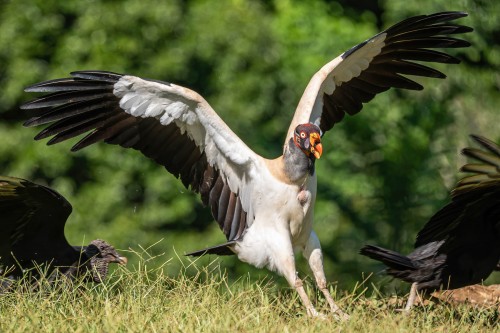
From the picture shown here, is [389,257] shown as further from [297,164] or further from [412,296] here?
[297,164]

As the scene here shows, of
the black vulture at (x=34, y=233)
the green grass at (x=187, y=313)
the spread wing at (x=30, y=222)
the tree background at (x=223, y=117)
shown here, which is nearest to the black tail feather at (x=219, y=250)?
the green grass at (x=187, y=313)

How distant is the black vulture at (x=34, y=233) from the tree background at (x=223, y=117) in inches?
173

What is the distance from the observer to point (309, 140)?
6.48 meters

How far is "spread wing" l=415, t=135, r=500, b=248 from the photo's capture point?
563 cm

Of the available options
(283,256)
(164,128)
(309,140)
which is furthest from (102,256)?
(309,140)

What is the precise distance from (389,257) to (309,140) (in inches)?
39.8

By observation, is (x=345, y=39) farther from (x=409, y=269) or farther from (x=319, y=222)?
(x=409, y=269)

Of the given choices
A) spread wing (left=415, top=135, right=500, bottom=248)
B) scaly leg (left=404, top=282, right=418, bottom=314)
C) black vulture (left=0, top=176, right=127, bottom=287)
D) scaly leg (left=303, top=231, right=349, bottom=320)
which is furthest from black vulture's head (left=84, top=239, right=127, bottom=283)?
spread wing (left=415, top=135, right=500, bottom=248)

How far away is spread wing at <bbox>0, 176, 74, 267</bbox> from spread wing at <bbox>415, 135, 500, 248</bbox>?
8.09 ft

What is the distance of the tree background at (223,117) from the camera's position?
11.6m

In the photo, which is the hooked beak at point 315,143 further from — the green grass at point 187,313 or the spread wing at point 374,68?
the green grass at point 187,313

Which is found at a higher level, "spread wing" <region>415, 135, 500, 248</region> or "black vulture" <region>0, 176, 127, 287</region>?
"spread wing" <region>415, 135, 500, 248</region>

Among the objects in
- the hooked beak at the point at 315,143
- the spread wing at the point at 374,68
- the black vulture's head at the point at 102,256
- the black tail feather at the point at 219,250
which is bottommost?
the black vulture's head at the point at 102,256

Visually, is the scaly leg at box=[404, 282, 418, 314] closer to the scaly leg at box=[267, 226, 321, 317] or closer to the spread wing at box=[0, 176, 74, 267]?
the scaly leg at box=[267, 226, 321, 317]
